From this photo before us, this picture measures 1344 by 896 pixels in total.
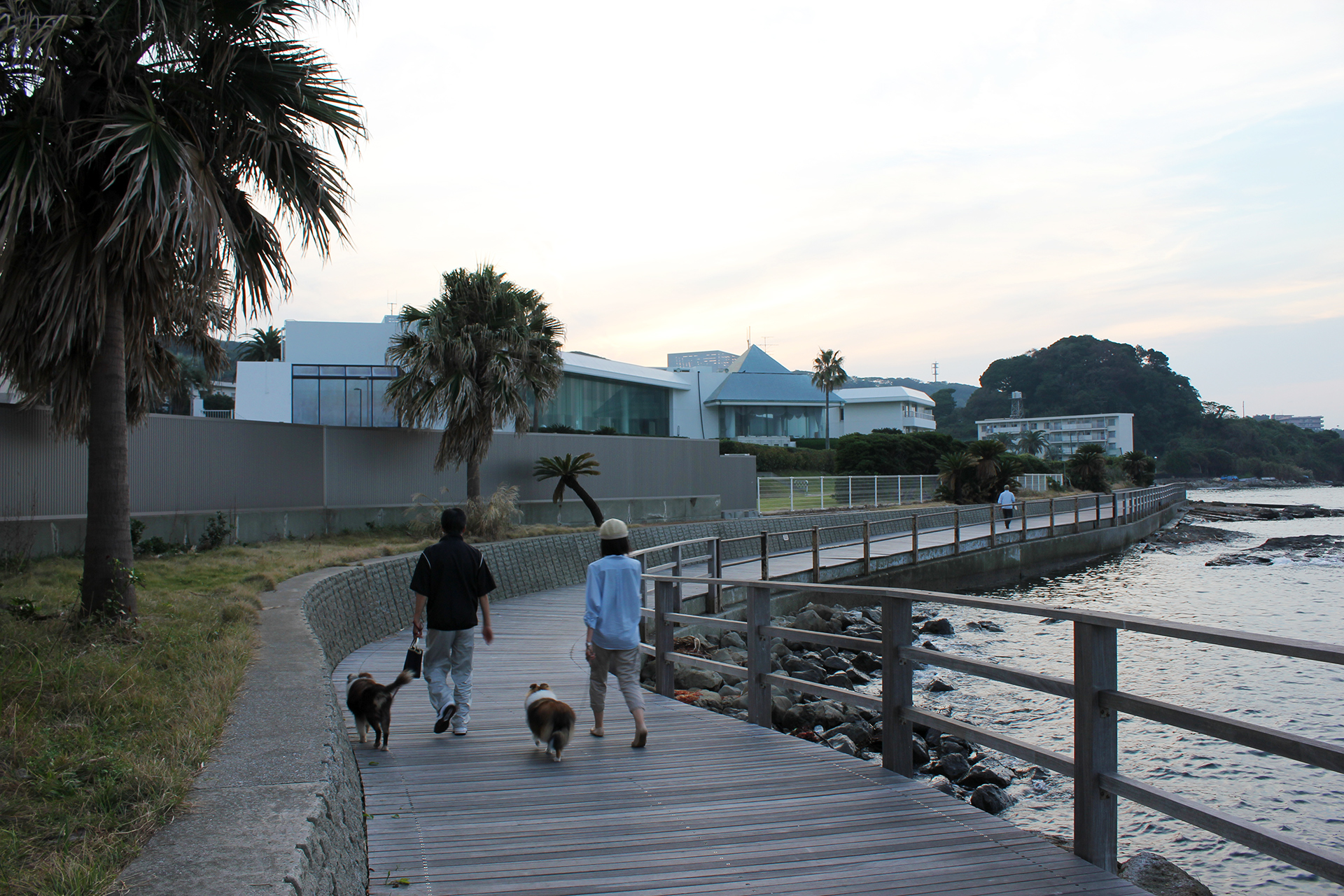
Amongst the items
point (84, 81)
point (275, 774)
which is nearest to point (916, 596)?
point (275, 774)

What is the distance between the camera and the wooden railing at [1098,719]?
321cm

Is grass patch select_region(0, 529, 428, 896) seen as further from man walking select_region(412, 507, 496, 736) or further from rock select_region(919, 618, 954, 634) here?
rock select_region(919, 618, 954, 634)

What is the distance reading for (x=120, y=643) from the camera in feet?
22.8

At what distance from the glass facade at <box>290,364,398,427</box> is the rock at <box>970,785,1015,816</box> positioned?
28397mm

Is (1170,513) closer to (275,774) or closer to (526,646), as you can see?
(526,646)

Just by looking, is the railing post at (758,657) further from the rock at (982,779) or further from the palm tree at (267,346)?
the palm tree at (267,346)

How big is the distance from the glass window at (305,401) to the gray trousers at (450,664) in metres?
28.6

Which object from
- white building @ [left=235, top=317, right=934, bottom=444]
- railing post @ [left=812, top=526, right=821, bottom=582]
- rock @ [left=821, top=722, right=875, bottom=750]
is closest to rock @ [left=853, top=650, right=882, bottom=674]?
railing post @ [left=812, top=526, right=821, bottom=582]

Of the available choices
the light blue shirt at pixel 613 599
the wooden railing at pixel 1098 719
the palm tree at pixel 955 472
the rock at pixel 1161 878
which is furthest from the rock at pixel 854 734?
the palm tree at pixel 955 472

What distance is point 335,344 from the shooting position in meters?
33.9

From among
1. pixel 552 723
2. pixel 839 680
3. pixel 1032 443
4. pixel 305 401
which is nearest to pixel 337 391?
pixel 305 401

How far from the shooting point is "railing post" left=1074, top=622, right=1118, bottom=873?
13.2 ft

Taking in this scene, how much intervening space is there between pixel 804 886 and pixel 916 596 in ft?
6.04

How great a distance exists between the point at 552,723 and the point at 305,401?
99.4ft
